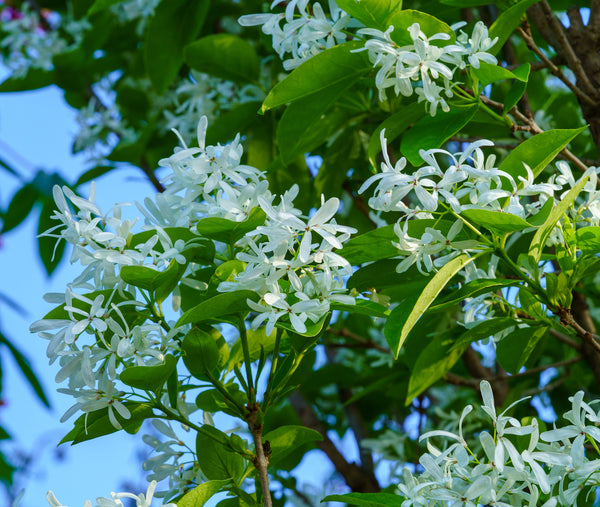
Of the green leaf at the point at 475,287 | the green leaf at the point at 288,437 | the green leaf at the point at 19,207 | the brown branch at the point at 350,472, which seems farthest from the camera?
the green leaf at the point at 19,207

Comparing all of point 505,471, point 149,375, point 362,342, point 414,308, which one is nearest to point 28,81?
point 362,342

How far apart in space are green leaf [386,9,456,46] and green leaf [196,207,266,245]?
0.28 metres

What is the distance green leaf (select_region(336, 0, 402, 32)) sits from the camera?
0.89 metres

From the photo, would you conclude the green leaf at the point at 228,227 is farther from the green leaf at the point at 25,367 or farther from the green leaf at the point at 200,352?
the green leaf at the point at 25,367

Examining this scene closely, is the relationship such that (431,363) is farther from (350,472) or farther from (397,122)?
(350,472)

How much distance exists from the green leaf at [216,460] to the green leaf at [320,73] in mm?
422

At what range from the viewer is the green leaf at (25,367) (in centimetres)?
155

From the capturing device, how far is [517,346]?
1002mm

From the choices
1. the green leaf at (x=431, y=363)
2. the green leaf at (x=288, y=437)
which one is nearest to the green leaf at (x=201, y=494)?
the green leaf at (x=288, y=437)

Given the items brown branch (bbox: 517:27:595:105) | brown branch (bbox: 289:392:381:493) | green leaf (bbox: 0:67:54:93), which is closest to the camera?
brown branch (bbox: 517:27:595:105)

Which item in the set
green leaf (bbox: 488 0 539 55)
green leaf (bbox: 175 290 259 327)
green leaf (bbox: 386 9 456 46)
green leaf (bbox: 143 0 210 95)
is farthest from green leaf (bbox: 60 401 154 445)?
green leaf (bbox: 143 0 210 95)

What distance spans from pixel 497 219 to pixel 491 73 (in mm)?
245

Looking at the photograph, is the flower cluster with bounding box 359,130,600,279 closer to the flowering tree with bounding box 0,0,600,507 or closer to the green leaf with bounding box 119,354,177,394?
the flowering tree with bounding box 0,0,600,507

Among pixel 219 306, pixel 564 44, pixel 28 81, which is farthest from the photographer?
pixel 28 81
